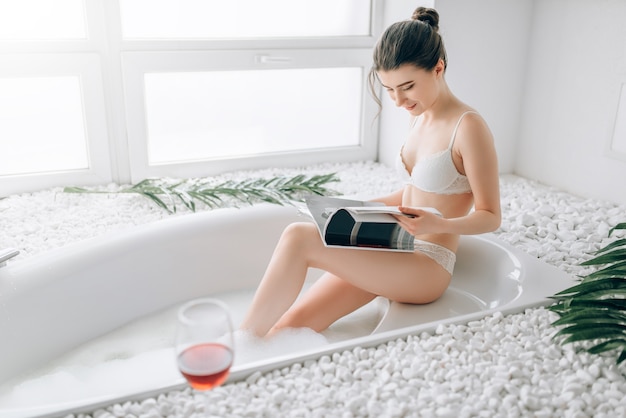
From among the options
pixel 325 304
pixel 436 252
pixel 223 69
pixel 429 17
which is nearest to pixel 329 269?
pixel 325 304

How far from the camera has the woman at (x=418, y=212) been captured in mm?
1864

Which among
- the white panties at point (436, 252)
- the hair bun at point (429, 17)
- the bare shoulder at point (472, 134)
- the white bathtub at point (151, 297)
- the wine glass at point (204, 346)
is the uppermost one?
the hair bun at point (429, 17)

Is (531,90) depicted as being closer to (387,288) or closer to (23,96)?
(387,288)

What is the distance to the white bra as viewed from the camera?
1940 mm

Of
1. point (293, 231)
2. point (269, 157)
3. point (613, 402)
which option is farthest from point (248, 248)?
point (613, 402)

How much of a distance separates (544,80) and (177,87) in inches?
70.6

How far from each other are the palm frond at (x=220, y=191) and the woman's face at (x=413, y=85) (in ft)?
2.54

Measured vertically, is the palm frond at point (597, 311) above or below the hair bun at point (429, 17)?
below

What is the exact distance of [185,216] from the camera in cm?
243

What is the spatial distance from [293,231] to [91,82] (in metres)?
1.42

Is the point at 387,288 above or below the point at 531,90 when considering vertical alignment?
below

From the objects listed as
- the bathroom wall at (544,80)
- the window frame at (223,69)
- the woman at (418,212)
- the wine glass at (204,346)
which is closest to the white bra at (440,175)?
the woman at (418,212)

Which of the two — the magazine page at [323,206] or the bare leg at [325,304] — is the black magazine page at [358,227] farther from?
the bare leg at [325,304]

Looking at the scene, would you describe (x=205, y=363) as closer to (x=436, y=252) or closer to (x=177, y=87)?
(x=436, y=252)
